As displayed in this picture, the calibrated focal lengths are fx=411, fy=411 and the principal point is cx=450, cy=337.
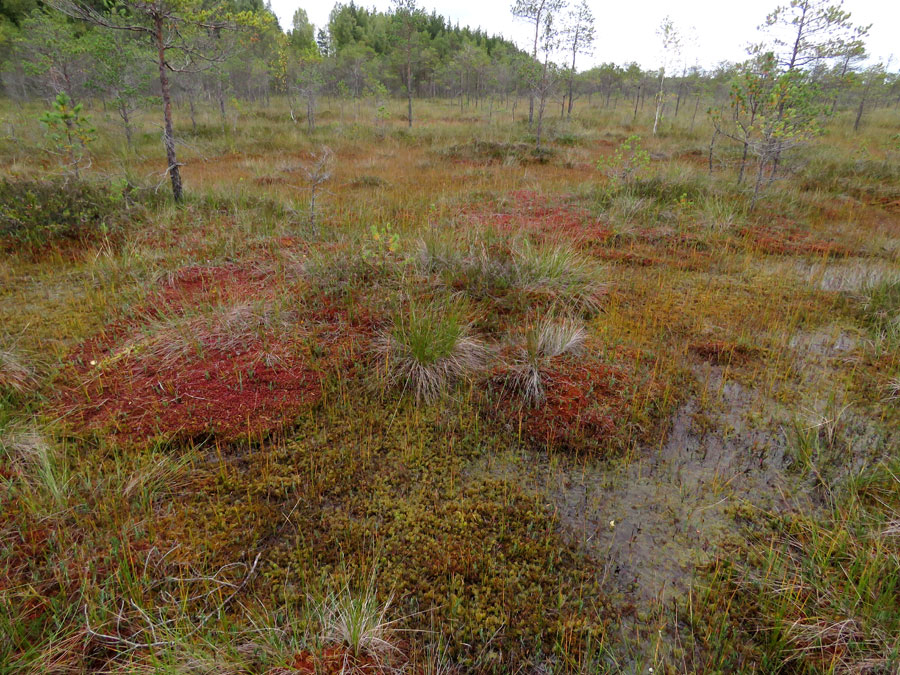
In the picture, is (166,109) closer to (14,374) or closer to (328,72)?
(14,374)

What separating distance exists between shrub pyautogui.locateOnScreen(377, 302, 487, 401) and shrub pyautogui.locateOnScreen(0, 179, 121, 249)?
468 cm

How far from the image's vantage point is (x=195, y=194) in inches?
289

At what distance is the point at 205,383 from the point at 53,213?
4.66m

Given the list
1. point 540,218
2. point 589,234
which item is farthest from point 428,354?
point 540,218

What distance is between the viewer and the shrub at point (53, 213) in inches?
205

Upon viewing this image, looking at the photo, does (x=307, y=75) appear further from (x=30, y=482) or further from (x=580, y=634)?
(x=580, y=634)

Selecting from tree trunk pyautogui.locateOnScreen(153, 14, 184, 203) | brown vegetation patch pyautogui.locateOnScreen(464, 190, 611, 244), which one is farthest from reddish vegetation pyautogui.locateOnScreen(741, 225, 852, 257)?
tree trunk pyautogui.locateOnScreen(153, 14, 184, 203)

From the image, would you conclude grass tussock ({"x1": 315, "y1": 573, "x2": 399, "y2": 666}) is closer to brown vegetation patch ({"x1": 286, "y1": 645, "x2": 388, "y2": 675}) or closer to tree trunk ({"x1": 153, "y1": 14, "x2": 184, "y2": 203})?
brown vegetation patch ({"x1": 286, "y1": 645, "x2": 388, "y2": 675})

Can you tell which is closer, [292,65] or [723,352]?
[723,352]

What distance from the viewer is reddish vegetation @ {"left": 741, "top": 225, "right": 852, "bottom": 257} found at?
6260mm

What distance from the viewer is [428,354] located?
3291mm

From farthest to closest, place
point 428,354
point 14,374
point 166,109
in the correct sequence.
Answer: point 166,109 → point 428,354 → point 14,374

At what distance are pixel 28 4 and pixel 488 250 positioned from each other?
44.7m

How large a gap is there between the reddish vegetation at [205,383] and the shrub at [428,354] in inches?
16.9
